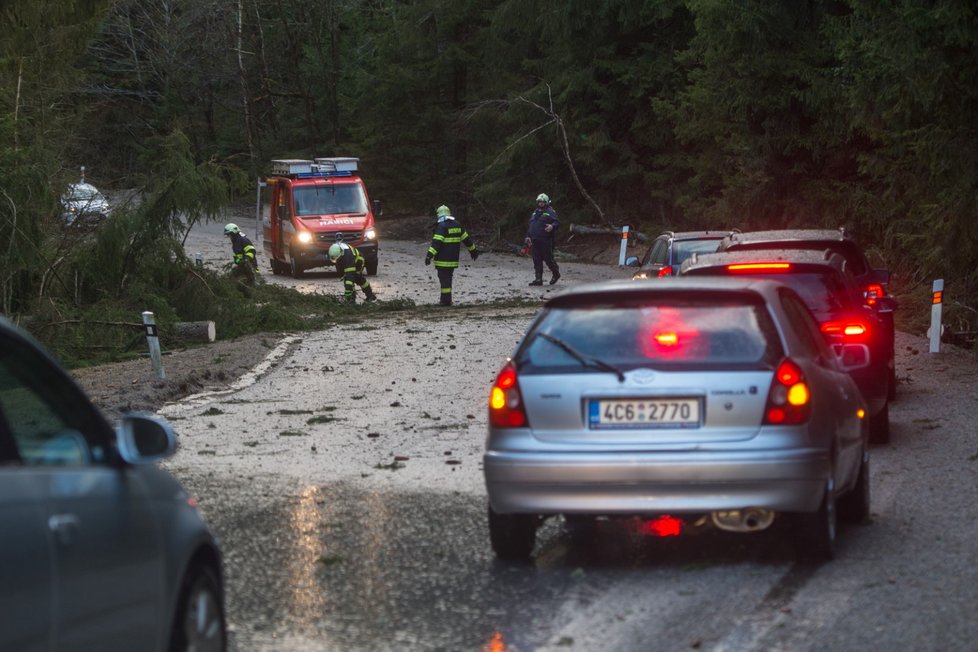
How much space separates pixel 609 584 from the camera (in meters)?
7.30

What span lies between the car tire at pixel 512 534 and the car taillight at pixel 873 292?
23.4 ft

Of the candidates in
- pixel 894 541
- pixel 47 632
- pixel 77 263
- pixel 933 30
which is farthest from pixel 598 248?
pixel 47 632

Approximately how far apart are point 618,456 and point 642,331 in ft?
2.29

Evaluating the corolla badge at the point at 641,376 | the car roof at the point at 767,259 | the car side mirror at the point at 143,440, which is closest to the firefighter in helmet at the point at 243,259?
the car roof at the point at 767,259

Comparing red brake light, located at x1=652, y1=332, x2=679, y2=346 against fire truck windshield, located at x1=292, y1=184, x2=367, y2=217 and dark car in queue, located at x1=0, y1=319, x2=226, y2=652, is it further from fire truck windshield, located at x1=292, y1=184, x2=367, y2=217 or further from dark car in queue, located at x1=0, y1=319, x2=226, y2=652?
fire truck windshield, located at x1=292, y1=184, x2=367, y2=217

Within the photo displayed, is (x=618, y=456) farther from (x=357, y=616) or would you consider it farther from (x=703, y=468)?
(x=357, y=616)

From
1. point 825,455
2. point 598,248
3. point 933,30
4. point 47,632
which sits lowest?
point 598,248

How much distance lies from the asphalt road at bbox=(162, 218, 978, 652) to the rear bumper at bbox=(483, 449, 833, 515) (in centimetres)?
38

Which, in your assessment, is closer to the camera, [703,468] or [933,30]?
[703,468]

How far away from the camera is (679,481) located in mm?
7230

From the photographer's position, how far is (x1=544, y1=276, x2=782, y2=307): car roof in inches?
304

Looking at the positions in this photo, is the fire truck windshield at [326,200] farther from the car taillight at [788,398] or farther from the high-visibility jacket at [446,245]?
the car taillight at [788,398]

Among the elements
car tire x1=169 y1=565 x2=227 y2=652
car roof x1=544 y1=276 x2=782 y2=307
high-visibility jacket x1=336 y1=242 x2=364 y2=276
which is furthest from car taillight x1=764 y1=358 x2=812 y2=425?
high-visibility jacket x1=336 y1=242 x2=364 y2=276

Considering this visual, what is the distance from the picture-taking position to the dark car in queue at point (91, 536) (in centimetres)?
388
